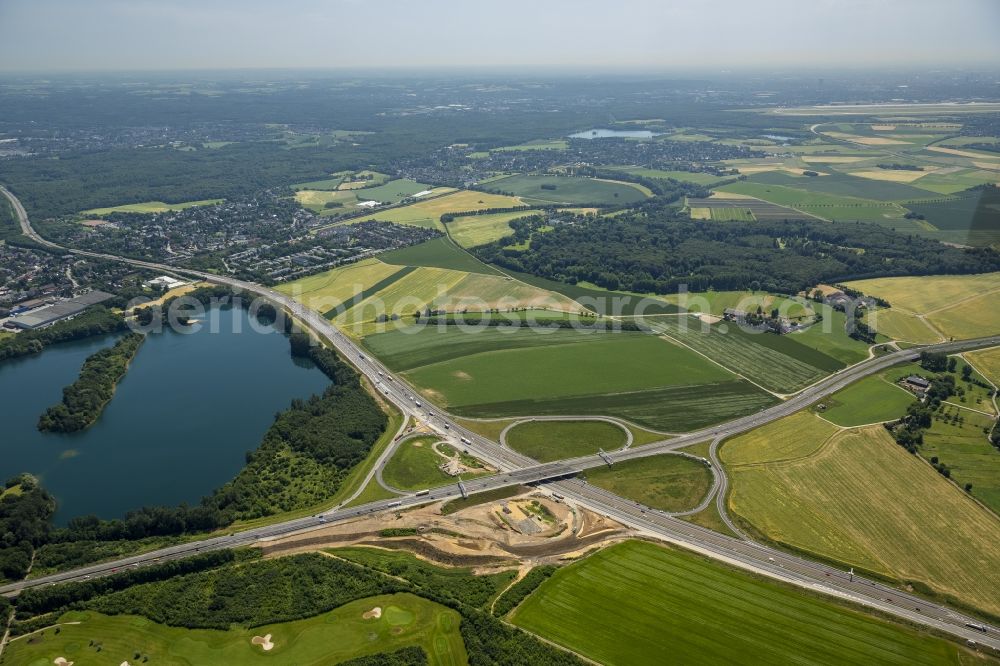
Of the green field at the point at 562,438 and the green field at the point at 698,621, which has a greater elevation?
the green field at the point at 562,438

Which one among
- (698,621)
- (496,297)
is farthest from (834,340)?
(698,621)

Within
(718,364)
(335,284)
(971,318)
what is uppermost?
(971,318)

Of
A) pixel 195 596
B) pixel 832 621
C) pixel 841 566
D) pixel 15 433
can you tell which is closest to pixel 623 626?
pixel 832 621

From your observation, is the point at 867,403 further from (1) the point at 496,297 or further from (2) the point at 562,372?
(1) the point at 496,297

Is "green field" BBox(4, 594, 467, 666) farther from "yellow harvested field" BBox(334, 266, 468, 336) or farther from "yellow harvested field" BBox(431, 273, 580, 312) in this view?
"yellow harvested field" BBox(431, 273, 580, 312)

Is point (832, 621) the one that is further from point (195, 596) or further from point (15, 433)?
point (15, 433)

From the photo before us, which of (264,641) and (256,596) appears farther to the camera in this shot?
(256,596)

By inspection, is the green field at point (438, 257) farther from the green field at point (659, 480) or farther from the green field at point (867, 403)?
the green field at point (659, 480)

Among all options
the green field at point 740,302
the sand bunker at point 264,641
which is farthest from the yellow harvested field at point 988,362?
the sand bunker at point 264,641
